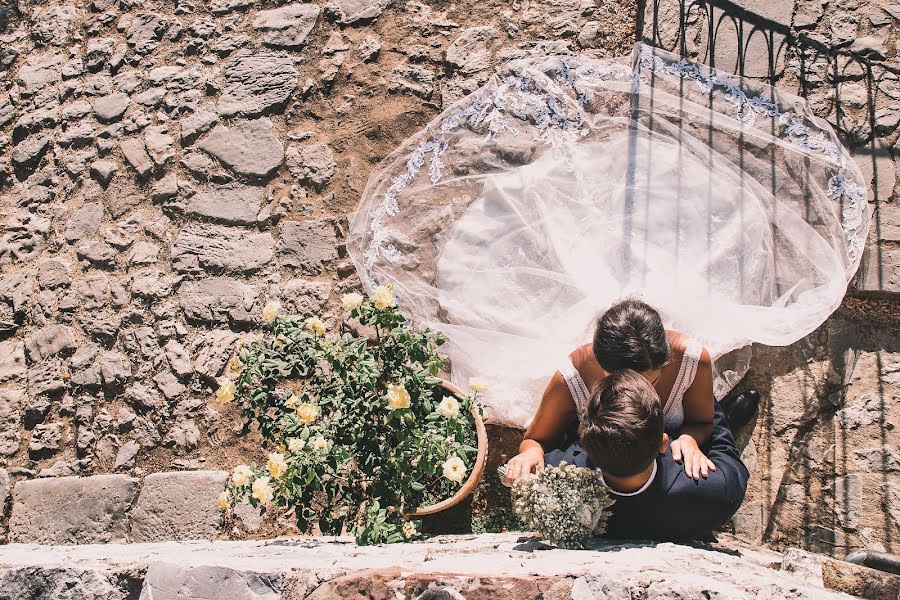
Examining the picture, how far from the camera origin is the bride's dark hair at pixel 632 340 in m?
2.53

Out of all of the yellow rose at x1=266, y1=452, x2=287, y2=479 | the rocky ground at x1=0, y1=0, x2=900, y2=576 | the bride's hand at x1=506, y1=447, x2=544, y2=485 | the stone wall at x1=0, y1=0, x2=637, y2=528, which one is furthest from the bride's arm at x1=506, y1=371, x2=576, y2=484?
the stone wall at x1=0, y1=0, x2=637, y2=528

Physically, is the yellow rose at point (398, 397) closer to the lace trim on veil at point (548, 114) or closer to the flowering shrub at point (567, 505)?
the flowering shrub at point (567, 505)

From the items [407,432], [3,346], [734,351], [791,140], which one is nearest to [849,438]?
[734,351]

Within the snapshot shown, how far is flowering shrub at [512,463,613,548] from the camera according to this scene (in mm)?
2240

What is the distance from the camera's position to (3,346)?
12.9 feet

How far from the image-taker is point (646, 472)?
238cm

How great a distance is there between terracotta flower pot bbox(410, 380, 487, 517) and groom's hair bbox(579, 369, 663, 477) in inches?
27.9

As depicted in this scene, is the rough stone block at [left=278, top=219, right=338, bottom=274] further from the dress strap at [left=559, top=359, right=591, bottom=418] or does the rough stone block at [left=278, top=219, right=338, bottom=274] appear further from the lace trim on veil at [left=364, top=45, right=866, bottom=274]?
the dress strap at [left=559, top=359, right=591, bottom=418]

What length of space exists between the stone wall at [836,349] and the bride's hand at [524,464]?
0.90 meters

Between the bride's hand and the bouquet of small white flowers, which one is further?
A: the bride's hand

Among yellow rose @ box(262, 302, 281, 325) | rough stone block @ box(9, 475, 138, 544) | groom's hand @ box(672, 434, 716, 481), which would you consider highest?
yellow rose @ box(262, 302, 281, 325)

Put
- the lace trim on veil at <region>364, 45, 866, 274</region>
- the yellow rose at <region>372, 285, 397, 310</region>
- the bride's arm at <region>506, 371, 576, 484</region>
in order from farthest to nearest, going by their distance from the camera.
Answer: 1. the lace trim on veil at <region>364, 45, 866, 274</region>
2. the bride's arm at <region>506, 371, 576, 484</region>
3. the yellow rose at <region>372, 285, 397, 310</region>

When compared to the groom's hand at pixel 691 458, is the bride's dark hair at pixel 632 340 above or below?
above

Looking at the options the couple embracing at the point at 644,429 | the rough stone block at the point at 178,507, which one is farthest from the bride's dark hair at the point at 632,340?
the rough stone block at the point at 178,507
